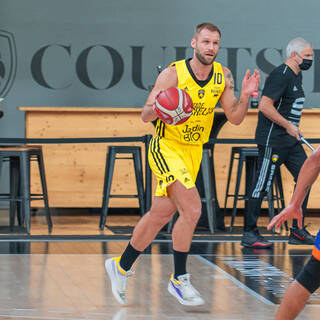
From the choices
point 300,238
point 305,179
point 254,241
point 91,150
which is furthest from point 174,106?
point 91,150

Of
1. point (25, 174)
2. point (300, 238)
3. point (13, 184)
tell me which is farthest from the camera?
point (13, 184)

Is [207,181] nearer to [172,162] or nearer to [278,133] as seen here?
[278,133]

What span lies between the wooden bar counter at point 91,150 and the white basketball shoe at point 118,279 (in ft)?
14.3

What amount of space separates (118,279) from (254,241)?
2.33 m

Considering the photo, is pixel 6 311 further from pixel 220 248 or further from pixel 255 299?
pixel 220 248

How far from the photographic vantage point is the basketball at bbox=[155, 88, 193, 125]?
4203mm

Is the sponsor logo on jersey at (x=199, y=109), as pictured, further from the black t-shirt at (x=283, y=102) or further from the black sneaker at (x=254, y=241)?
the black sneaker at (x=254, y=241)

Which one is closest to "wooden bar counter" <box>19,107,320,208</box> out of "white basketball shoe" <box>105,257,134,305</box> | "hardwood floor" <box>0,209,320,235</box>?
"hardwood floor" <box>0,209,320,235</box>

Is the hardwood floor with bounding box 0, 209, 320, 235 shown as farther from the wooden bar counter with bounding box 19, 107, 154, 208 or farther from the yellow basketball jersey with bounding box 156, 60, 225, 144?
the yellow basketball jersey with bounding box 156, 60, 225, 144

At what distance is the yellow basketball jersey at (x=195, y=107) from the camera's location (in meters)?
4.48

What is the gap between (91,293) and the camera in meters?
4.67

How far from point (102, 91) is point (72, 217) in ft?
5.80

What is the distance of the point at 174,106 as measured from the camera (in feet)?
13.7

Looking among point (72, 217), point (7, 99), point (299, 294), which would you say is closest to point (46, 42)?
point (7, 99)
